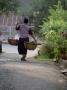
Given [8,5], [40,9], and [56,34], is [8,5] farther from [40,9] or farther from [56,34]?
[40,9]

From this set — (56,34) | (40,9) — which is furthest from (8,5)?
(40,9)

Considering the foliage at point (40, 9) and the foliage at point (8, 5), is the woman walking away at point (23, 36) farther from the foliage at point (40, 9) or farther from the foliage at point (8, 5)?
the foliage at point (40, 9)

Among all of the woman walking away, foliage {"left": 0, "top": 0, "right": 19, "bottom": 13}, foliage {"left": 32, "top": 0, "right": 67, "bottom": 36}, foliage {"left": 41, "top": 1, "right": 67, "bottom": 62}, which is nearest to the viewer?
the woman walking away

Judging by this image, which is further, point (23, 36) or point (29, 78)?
point (23, 36)

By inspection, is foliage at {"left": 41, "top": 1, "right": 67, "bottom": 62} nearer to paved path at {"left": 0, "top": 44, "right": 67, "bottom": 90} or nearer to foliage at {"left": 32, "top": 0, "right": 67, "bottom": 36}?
paved path at {"left": 0, "top": 44, "right": 67, "bottom": 90}

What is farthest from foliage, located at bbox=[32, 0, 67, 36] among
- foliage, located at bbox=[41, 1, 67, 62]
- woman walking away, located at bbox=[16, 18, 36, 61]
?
woman walking away, located at bbox=[16, 18, 36, 61]

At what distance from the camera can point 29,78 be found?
40.0ft

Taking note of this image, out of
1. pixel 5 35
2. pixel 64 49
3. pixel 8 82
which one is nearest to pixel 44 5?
pixel 5 35

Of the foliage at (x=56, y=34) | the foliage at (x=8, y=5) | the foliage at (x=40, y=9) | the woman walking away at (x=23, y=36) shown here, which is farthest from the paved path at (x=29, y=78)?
Result: the foliage at (x=40, y=9)

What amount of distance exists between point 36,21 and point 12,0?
19970mm

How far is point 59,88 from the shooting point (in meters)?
10.7

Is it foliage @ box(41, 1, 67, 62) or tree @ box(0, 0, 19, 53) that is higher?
tree @ box(0, 0, 19, 53)

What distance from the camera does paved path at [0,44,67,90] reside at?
34.8 feet

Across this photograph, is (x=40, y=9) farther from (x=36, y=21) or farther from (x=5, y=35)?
(x=5, y=35)
